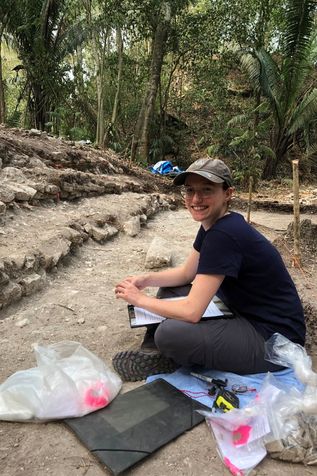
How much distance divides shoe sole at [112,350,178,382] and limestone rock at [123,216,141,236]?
3399 millimetres

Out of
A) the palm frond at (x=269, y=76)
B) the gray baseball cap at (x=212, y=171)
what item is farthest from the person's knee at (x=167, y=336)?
the palm frond at (x=269, y=76)

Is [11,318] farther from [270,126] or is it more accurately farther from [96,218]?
[270,126]

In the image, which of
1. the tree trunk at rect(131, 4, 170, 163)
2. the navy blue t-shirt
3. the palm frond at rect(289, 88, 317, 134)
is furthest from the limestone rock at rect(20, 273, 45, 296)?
the palm frond at rect(289, 88, 317, 134)

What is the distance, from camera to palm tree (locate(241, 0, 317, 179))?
9.48 m

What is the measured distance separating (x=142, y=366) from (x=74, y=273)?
202 cm

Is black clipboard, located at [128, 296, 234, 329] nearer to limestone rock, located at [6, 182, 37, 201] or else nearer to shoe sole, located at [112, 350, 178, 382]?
shoe sole, located at [112, 350, 178, 382]

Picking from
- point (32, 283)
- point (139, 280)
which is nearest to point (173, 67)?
point (32, 283)

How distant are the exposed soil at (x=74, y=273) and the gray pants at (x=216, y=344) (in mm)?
323

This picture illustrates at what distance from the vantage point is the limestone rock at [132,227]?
542cm

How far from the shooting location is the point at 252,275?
73.6 inches

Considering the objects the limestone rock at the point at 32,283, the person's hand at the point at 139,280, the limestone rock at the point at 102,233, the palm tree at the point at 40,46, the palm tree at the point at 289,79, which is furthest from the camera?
the palm tree at the point at 40,46

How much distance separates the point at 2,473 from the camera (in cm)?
147

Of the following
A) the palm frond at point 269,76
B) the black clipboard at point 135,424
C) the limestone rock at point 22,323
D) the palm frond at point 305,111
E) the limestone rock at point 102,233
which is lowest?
the limestone rock at point 22,323

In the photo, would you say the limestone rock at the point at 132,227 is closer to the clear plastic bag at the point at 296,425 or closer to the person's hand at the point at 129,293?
the person's hand at the point at 129,293
